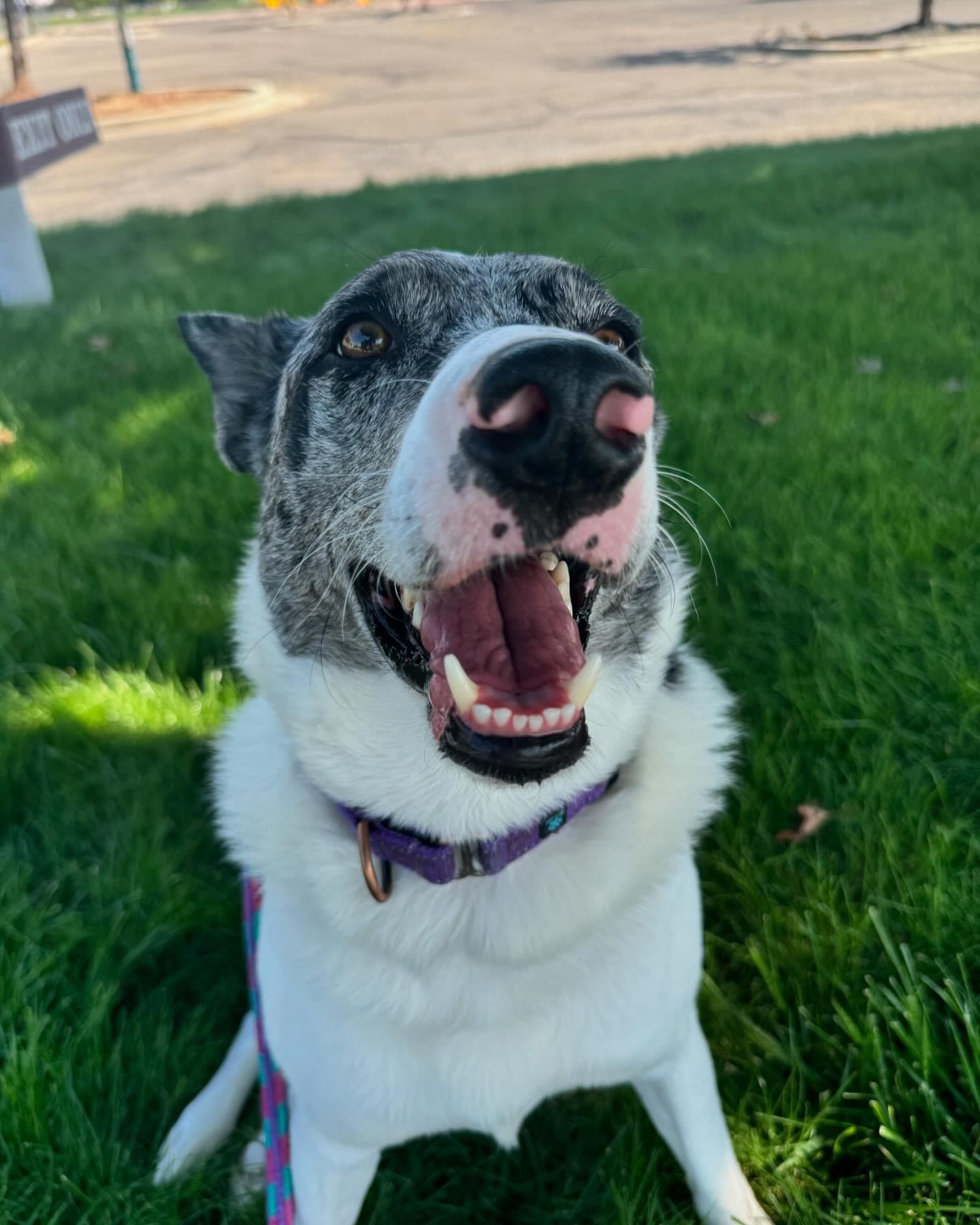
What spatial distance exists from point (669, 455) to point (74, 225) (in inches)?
319

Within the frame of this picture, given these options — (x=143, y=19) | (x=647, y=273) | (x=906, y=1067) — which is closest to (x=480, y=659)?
(x=906, y=1067)

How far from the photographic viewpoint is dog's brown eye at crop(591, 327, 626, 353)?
191 cm

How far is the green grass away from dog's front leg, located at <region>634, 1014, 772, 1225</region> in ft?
0.26

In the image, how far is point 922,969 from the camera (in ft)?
6.13

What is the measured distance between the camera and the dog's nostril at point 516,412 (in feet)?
3.79

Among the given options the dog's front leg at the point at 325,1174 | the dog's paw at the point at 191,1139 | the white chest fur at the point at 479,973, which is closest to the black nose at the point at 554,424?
the white chest fur at the point at 479,973

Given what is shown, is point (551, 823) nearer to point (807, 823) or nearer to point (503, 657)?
point (503, 657)

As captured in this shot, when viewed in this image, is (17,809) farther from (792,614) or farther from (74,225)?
(74,225)

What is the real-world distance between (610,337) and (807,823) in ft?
4.37

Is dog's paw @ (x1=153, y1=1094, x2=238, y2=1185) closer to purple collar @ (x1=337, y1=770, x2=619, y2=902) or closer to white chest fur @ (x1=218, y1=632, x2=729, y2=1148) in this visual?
white chest fur @ (x1=218, y1=632, x2=729, y2=1148)

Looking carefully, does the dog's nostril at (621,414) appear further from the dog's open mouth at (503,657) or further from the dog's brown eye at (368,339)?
the dog's brown eye at (368,339)

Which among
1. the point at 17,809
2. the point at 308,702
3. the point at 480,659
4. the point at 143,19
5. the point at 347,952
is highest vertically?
the point at 143,19

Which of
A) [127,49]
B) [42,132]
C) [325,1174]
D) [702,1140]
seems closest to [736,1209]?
[702,1140]

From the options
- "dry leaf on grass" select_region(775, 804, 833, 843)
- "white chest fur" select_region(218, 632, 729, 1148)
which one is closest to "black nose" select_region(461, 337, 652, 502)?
"white chest fur" select_region(218, 632, 729, 1148)
